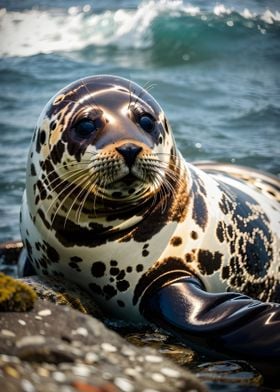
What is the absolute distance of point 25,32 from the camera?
2067cm

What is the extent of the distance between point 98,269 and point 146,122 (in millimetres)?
Answer: 999

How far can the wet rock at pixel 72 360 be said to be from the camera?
13.7 ft

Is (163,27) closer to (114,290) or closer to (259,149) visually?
(259,149)

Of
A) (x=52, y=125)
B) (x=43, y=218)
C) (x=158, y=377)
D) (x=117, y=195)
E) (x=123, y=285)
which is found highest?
(x=52, y=125)

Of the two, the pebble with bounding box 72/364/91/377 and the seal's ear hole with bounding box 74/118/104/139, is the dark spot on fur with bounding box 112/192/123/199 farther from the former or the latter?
the pebble with bounding box 72/364/91/377

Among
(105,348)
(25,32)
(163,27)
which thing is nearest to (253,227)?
(105,348)

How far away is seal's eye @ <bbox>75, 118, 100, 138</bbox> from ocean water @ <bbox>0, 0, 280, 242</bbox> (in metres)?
3.20

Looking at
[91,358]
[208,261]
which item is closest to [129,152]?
[208,261]

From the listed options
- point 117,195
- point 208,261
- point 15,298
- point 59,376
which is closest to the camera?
point 59,376

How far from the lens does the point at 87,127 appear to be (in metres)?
6.50

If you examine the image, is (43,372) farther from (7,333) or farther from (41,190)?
(41,190)

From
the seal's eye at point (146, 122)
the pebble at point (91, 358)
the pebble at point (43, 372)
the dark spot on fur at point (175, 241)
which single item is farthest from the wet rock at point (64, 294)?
the pebble at point (43, 372)

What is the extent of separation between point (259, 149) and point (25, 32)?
935 centimetres

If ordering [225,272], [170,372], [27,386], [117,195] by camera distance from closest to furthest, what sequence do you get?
[27,386]
[170,372]
[117,195]
[225,272]
